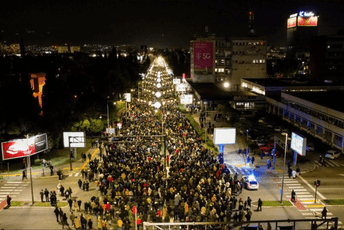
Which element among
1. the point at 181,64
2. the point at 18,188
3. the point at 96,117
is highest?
the point at 181,64

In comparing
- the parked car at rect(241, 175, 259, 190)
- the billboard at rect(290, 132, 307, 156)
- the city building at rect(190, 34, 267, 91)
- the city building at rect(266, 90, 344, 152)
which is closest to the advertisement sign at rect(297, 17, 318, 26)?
the city building at rect(190, 34, 267, 91)

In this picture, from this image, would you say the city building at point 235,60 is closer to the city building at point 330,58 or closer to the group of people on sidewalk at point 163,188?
the city building at point 330,58

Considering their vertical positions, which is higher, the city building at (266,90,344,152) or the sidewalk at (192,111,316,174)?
the city building at (266,90,344,152)

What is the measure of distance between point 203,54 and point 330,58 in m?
38.7

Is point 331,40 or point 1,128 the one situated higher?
point 331,40

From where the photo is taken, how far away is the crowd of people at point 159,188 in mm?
20562

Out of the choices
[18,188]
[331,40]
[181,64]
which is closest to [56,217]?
[18,188]

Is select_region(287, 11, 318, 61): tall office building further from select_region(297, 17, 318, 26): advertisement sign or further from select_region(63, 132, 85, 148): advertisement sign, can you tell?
select_region(63, 132, 85, 148): advertisement sign

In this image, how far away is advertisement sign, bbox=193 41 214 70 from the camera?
89.7 m

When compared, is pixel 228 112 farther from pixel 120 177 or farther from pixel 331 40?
pixel 331 40

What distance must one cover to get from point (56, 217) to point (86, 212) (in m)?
1.97

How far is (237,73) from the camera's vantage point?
321ft

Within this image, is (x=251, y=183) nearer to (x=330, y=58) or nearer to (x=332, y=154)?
(x=332, y=154)

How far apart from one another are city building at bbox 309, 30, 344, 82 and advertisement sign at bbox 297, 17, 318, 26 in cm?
10792
